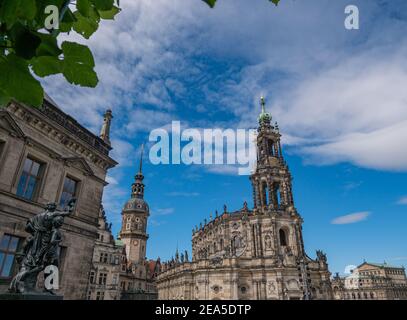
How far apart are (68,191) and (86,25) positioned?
15.1 m

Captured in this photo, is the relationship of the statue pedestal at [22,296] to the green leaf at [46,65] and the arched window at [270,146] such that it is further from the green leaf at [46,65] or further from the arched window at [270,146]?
the arched window at [270,146]

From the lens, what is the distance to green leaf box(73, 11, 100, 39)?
1796mm

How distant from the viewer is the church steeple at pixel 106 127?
20.4 m

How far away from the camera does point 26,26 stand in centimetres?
124

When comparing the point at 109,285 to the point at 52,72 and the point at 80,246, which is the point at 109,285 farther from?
the point at 52,72

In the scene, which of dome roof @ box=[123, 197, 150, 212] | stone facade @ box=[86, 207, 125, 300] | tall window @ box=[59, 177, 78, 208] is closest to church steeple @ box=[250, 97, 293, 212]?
stone facade @ box=[86, 207, 125, 300]

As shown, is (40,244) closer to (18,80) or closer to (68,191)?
(68,191)

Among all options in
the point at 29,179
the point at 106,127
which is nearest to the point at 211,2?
the point at 29,179

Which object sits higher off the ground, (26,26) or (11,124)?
(11,124)

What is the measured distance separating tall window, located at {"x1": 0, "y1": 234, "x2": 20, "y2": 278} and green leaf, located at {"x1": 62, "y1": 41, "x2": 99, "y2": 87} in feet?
43.3

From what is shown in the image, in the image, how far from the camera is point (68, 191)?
1516 centimetres

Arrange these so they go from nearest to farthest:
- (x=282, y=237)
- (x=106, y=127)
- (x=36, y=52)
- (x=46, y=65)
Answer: (x=36, y=52) → (x=46, y=65) → (x=106, y=127) → (x=282, y=237)
